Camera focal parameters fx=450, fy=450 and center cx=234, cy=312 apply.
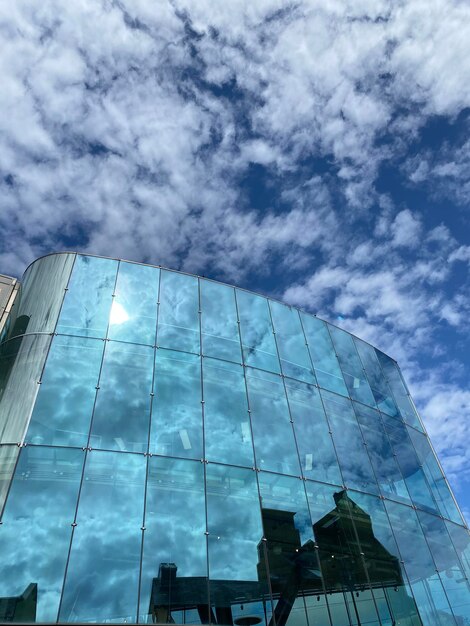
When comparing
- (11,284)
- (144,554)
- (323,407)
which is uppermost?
(11,284)

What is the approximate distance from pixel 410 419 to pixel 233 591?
11192 mm

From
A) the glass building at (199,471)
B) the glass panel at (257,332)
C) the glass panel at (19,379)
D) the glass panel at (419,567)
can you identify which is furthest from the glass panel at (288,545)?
the glass panel at (19,379)

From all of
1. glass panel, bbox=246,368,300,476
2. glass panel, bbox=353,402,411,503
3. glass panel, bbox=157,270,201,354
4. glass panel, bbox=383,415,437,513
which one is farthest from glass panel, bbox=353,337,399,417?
glass panel, bbox=157,270,201,354

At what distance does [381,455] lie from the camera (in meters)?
15.3

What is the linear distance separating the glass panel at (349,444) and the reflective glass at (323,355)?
1.60 ft

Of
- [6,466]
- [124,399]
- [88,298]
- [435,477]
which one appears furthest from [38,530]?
[435,477]

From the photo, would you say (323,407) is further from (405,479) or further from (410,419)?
(410,419)

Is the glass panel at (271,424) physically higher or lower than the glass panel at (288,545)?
higher

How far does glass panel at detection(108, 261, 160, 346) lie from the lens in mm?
13484

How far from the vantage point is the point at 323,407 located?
15.0m

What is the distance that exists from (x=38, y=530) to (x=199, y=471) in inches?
150

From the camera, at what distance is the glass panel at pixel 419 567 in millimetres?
12069

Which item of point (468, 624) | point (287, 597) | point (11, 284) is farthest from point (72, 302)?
point (468, 624)

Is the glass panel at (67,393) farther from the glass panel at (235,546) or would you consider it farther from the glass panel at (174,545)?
the glass panel at (235,546)
